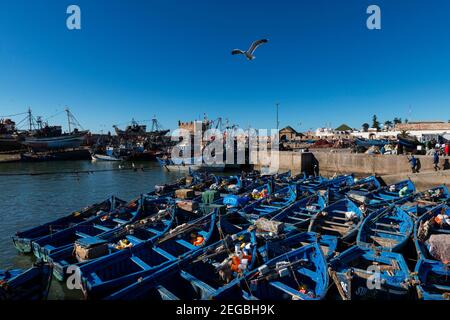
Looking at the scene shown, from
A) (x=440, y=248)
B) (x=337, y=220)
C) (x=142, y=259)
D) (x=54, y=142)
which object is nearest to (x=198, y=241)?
(x=142, y=259)

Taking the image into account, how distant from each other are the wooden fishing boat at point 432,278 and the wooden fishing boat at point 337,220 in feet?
12.1

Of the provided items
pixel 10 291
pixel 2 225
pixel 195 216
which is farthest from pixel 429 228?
pixel 2 225

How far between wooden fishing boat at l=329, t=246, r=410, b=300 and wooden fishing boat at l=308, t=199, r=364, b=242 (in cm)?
312

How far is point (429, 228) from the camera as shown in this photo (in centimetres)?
1276

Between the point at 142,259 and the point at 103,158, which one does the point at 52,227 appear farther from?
the point at 103,158

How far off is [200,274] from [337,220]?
8.78 m

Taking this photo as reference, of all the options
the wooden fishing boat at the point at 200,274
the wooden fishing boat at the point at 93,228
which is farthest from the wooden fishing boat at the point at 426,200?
the wooden fishing boat at the point at 93,228

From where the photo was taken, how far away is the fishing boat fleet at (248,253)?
8.40 metres

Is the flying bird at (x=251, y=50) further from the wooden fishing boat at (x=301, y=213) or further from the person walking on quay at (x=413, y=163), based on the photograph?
the person walking on quay at (x=413, y=163)

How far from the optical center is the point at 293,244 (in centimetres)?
1215

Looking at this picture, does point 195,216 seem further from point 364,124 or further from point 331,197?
point 364,124

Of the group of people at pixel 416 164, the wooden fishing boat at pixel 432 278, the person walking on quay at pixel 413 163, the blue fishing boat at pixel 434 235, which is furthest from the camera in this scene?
the person walking on quay at pixel 413 163

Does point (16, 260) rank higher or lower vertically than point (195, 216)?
lower
